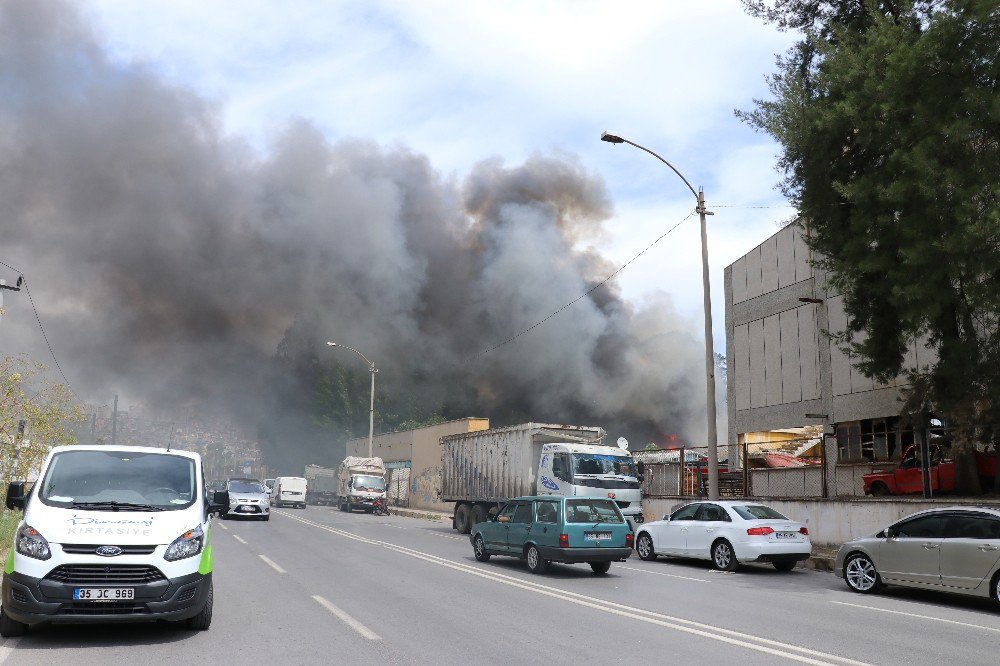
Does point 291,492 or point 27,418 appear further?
point 291,492

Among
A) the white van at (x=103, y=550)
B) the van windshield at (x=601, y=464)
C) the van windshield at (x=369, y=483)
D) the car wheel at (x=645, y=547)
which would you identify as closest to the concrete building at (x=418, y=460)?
the van windshield at (x=369, y=483)

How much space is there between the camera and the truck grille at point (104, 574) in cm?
665

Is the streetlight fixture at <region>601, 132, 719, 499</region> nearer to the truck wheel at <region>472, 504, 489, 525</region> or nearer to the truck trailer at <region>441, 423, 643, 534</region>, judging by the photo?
the truck trailer at <region>441, 423, 643, 534</region>

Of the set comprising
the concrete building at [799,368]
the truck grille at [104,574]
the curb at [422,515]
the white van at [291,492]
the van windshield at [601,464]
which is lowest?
the curb at [422,515]

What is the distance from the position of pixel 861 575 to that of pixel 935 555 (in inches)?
53.8

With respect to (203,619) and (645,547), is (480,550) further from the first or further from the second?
(203,619)

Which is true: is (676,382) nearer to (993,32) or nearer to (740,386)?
(740,386)

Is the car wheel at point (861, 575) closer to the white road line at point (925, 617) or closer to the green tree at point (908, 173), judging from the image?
the white road line at point (925, 617)

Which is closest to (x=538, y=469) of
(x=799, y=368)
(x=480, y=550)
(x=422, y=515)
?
(x=480, y=550)

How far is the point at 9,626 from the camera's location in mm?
7125

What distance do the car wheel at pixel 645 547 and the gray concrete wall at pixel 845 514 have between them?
349 centimetres

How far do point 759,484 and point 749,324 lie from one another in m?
8.44

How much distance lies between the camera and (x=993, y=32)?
13.5 metres

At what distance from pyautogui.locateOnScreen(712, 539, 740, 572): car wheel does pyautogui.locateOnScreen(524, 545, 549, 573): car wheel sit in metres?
3.57
